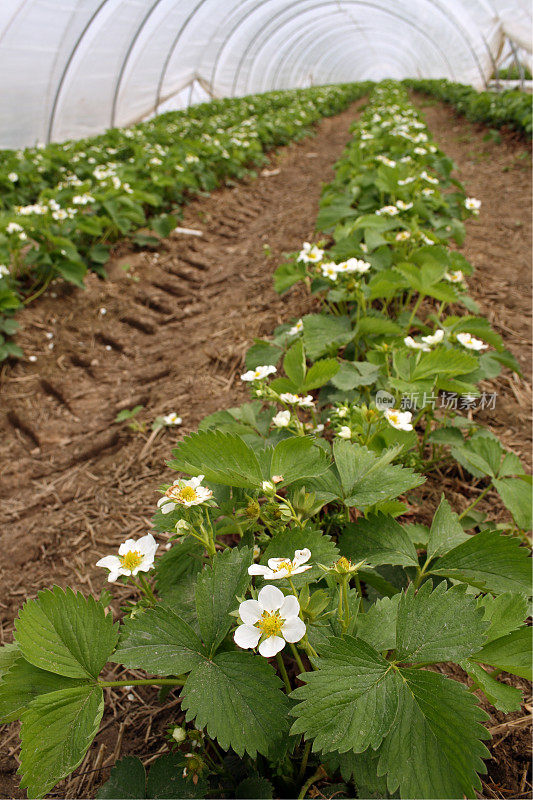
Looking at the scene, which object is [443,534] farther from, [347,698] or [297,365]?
[297,365]

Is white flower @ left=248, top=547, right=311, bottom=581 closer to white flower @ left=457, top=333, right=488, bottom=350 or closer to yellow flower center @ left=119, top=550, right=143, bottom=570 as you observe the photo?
yellow flower center @ left=119, top=550, right=143, bottom=570

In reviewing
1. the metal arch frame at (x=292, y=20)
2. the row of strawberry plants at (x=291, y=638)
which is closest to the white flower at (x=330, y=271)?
the row of strawberry plants at (x=291, y=638)

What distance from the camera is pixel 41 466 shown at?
247cm

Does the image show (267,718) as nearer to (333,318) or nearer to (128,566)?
(128,566)

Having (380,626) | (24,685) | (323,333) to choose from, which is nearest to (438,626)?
(380,626)

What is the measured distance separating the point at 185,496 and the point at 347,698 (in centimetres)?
43

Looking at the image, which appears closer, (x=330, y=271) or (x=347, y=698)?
(x=347, y=698)

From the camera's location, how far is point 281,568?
0.83m

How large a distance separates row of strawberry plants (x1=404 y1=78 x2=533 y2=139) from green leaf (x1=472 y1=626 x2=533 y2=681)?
7689mm

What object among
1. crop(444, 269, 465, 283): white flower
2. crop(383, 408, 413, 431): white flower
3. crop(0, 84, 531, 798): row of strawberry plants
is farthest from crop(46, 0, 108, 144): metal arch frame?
crop(383, 408, 413, 431): white flower

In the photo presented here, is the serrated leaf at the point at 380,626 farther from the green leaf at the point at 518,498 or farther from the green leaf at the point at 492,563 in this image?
the green leaf at the point at 518,498

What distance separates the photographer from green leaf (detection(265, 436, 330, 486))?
1.06 metres

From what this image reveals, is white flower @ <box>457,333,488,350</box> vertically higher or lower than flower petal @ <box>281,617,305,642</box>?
lower

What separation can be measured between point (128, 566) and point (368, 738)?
1.72ft
